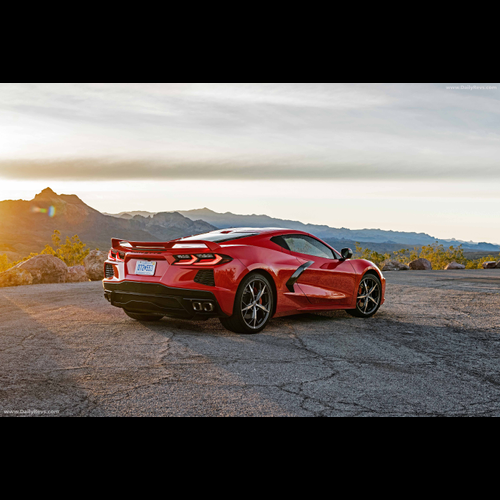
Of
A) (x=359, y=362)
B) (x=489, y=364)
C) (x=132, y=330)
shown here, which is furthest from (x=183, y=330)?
(x=489, y=364)

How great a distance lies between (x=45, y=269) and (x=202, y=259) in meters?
9.86

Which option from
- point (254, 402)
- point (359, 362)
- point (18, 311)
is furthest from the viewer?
point (18, 311)

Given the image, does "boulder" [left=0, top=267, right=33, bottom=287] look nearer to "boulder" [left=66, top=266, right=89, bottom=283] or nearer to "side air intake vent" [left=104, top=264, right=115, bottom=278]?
"boulder" [left=66, top=266, right=89, bottom=283]

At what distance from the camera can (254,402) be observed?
4211 mm

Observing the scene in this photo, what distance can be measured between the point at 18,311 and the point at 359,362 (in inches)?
232

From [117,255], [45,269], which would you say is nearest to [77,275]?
[45,269]

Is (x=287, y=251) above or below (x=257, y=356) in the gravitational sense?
above

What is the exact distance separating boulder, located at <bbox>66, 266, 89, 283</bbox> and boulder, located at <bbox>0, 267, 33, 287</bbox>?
1.62 meters

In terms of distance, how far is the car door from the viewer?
7773 millimetres

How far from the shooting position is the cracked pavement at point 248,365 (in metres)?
4.15

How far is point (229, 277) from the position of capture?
263 inches

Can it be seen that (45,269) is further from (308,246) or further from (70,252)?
(70,252)
